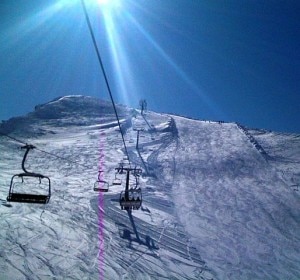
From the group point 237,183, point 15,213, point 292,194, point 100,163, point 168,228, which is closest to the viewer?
point 15,213

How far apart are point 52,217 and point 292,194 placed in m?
18.7

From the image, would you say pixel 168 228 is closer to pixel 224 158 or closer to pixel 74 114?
pixel 224 158

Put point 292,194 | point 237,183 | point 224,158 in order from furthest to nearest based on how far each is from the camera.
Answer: point 224,158
point 237,183
point 292,194

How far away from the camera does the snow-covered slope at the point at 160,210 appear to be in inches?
674

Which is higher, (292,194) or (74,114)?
(74,114)

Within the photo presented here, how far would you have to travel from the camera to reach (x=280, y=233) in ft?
76.6

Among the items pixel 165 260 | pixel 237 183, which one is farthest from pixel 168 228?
pixel 237 183

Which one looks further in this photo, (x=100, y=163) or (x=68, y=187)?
(x=100, y=163)

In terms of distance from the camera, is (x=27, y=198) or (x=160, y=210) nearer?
(x=27, y=198)

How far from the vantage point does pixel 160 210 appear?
24844 mm

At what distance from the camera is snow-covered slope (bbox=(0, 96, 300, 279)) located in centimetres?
1712

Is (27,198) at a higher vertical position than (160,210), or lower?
lower

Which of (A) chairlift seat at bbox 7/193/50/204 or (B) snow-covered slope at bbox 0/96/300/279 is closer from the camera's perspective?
(A) chairlift seat at bbox 7/193/50/204

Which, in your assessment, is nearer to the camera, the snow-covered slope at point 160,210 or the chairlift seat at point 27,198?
the chairlift seat at point 27,198
